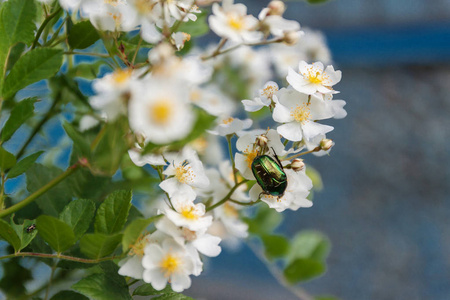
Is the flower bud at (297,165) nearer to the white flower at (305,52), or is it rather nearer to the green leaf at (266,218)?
the green leaf at (266,218)

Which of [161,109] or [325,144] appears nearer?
[161,109]

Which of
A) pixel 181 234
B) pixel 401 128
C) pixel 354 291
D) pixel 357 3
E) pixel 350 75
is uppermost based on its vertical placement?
pixel 181 234

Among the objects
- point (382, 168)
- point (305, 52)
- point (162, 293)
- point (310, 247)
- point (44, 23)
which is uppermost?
point (44, 23)

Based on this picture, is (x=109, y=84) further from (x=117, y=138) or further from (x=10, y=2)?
(x=10, y=2)

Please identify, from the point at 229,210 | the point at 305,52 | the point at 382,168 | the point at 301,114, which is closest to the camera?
the point at 301,114

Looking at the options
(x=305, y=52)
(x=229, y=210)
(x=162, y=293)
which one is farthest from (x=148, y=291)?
(x=305, y=52)

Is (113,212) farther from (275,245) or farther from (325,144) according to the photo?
(275,245)

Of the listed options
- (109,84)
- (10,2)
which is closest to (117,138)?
(109,84)
